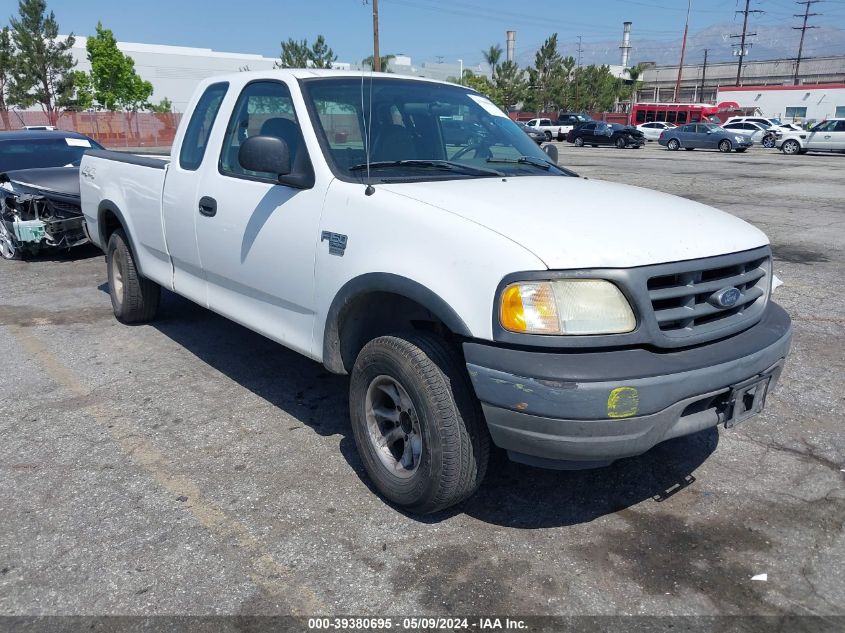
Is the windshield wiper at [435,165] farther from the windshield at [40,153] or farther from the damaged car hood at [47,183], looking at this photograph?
the windshield at [40,153]

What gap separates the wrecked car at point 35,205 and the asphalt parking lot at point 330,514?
3.72 metres

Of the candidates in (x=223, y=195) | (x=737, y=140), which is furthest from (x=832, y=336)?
(x=737, y=140)

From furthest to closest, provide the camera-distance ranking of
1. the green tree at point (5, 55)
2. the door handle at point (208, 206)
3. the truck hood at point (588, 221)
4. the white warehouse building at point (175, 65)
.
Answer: the white warehouse building at point (175, 65), the green tree at point (5, 55), the door handle at point (208, 206), the truck hood at point (588, 221)

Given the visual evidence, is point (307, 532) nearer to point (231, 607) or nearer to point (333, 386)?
point (231, 607)

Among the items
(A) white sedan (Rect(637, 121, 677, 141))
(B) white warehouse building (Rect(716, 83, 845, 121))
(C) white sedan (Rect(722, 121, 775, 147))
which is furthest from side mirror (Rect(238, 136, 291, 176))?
(B) white warehouse building (Rect(716, 83, 845, 121))

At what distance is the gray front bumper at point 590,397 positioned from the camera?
2551 mm

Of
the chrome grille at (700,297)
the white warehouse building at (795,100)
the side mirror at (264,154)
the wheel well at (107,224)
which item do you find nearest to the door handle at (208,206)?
the side mirror at (264,154)

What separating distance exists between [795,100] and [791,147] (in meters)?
31.4

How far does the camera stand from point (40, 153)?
9.77 metres

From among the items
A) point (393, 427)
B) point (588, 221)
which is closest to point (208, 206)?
point (393, 427)

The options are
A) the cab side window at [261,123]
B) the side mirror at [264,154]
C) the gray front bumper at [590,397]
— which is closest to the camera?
the gray front bumper at [590,397]

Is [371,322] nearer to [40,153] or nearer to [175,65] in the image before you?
[40,153]

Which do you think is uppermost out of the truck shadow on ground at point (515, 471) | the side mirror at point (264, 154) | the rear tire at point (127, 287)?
the side mirror at point (264, 154)

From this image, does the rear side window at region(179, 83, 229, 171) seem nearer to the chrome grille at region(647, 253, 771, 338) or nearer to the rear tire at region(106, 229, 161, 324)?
the rear tire at region(106, 229, 161, 324)
